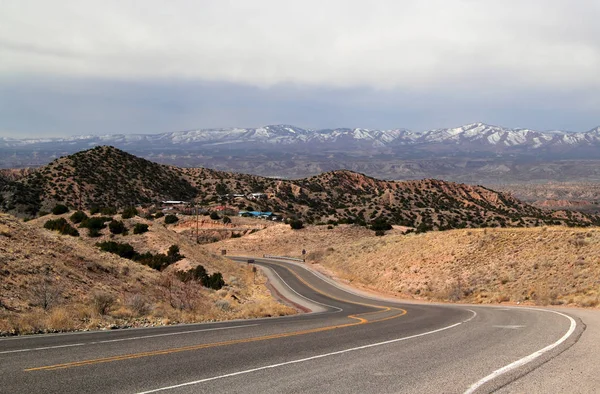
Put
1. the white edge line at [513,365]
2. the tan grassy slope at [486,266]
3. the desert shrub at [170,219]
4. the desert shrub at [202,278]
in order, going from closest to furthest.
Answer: the white edge line at [513,365], the tan grassy slope at [486,266], the desert shrub at [202,278], the desert shrub at [170,219]

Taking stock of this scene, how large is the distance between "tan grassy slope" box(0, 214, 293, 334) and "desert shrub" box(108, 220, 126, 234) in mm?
16756

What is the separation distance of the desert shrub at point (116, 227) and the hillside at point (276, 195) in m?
41.2

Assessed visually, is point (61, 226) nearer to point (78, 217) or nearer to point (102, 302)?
point (78, 217)

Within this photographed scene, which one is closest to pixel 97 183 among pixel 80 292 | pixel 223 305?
pixel 223 305

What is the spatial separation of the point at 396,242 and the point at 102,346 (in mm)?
43683

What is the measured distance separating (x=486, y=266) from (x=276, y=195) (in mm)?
87189

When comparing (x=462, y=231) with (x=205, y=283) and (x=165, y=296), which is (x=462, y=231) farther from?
(x=165, y=296)

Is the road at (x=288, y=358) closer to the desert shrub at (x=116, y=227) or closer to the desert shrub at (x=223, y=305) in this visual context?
the desert shrub at (x=223, y=305)

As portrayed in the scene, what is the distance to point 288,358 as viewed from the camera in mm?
9961

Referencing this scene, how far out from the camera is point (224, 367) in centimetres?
911

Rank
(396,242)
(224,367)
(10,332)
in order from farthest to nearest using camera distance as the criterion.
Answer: (396,242)
(10,332)
(224,367)

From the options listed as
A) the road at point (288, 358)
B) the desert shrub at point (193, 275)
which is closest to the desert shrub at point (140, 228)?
the desert shrub at point (193, 275)

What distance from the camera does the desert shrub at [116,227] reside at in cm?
4409

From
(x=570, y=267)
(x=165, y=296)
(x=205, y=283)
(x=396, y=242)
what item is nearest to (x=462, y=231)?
(x=396, y=242)
